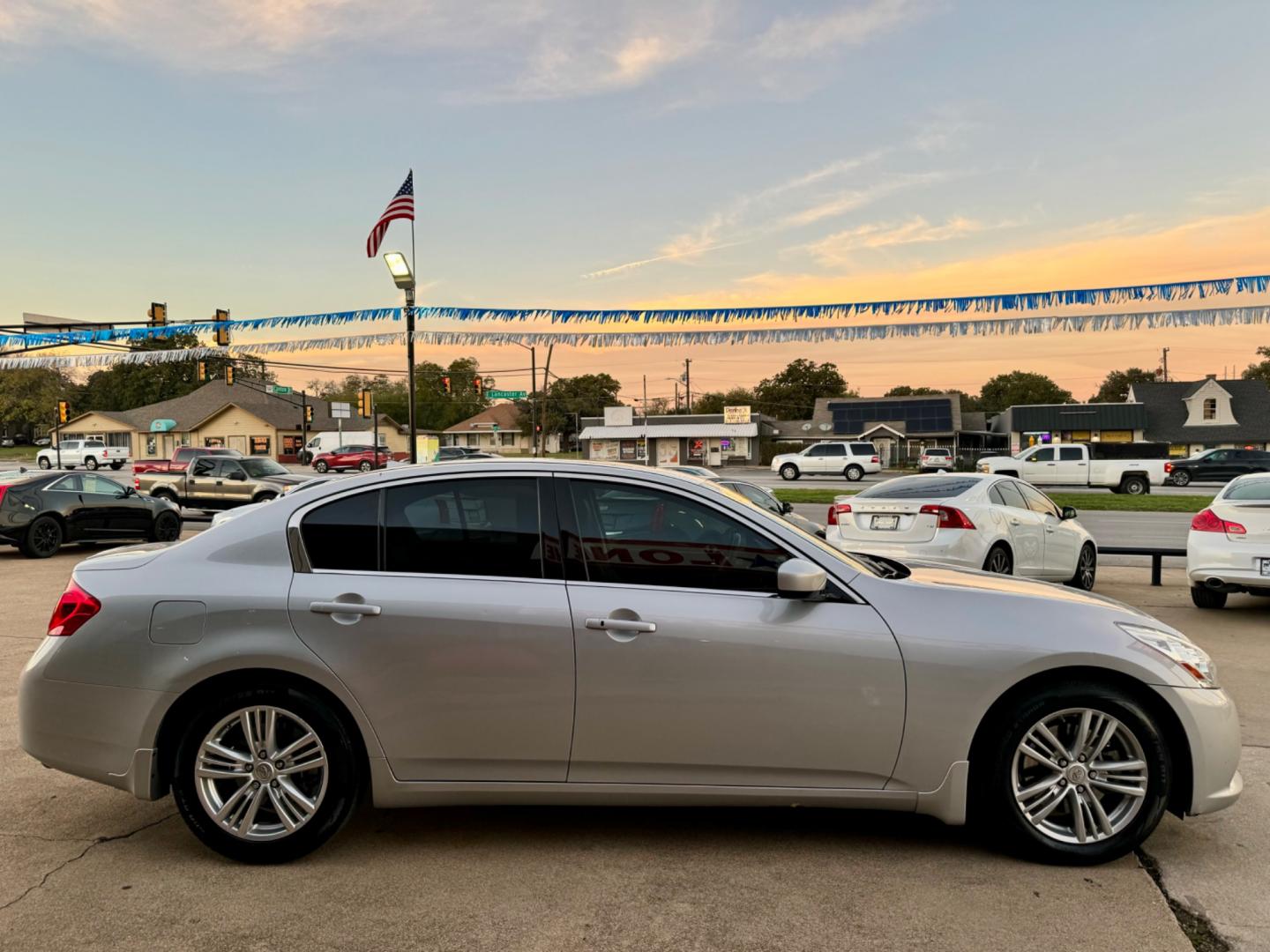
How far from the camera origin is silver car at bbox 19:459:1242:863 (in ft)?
11.9

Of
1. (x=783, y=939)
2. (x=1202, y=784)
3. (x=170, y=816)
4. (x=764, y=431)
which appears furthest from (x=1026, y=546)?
(x=764, y=431)

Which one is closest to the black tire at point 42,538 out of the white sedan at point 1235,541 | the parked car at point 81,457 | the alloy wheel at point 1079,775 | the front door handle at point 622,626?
the front door handle at point 622,626

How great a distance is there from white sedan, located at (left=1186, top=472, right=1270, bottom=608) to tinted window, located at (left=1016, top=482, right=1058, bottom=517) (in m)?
1.67

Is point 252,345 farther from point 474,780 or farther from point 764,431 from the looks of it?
point 764,431

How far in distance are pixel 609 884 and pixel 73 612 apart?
2.48 m

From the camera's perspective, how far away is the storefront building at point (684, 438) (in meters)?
78.2

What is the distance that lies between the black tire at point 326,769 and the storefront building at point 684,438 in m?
72.3

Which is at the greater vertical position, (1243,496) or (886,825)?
(1243,496)

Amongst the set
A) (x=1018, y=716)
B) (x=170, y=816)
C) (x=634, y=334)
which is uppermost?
(x=634, y=334)

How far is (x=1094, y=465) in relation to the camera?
35.3 m

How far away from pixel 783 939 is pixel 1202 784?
1.90 meters

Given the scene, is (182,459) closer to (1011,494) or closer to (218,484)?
(218,484)

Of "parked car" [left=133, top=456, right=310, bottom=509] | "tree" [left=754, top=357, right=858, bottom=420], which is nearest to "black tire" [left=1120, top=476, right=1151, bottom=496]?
"parked car" [left=133, top=456, right=310, bottom=509]

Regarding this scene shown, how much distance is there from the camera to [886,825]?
4.11 meters
